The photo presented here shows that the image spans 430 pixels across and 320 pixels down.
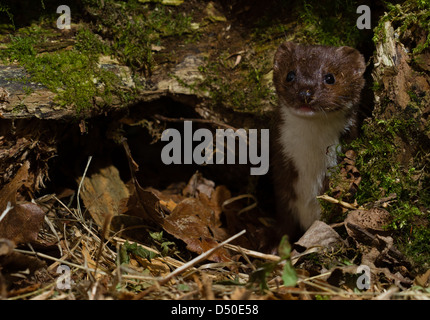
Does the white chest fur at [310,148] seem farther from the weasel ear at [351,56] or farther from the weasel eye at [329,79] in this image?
the weasel ear at [351,56]

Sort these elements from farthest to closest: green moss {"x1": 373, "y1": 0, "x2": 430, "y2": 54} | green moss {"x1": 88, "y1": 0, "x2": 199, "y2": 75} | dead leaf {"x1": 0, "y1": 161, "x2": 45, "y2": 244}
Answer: green moss {"x1": 88, "y1": 0, "x2": 199, "y2": 75} < green moss {"x1": 373, "y1": 0, "x2": 430, "y2": 54} < dead leaf {"x1": 0, "y1": 161, "x2": 45, "y2": 244}

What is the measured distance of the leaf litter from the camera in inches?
88.5

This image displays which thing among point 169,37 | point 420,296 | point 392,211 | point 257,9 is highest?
point 257,9

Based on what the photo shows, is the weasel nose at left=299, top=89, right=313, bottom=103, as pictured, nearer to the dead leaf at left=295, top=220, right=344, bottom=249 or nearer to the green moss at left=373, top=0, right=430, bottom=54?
the green moss at left=373, top=0, right=430, bottom=54

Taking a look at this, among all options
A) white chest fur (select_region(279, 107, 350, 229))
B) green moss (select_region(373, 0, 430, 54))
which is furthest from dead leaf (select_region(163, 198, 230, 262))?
green moss (select_region(373, 0, 430, 54))

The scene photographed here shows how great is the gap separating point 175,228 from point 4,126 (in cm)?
140

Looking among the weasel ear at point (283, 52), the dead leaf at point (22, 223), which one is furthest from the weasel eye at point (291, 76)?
the dead leaf at point (22, 223)

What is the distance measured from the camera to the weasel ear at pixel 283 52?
3.41m

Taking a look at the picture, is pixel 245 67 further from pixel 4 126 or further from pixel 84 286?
pixel 84 286

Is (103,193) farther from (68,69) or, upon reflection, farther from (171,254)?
(68,69)

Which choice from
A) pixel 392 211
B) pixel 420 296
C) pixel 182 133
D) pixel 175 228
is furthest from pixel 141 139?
pixel 420 296

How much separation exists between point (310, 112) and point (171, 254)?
144 cm

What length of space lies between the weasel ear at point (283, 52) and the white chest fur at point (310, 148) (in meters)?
0.37

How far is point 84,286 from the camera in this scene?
2.23 meters
